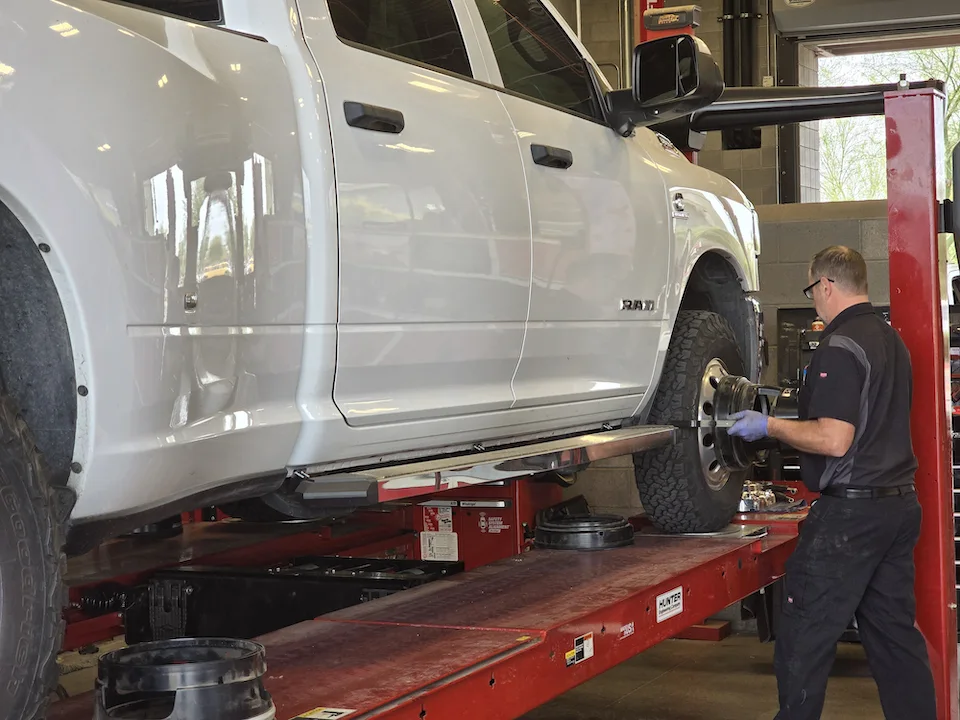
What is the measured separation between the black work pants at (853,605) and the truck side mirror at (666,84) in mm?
1384

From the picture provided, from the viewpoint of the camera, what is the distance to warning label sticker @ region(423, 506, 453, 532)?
514 cm

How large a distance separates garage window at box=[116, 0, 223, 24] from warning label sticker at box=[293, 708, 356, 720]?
1.33 m

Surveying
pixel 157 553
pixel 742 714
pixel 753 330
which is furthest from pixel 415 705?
pixel 742 714

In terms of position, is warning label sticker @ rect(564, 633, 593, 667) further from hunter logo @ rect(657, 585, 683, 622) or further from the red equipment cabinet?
the red equipment cabinet

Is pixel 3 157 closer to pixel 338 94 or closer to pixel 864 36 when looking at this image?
pixel 338 94

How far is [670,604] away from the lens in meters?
3.59

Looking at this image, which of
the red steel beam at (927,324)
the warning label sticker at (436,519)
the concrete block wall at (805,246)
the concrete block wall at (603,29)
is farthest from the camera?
the concrete block wall at (603,29)

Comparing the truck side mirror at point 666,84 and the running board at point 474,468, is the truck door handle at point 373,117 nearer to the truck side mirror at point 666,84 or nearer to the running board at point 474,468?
the running board at point 474,468

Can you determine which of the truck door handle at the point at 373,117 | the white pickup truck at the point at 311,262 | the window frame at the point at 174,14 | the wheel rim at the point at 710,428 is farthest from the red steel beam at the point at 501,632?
the window frame at the point at 174,14

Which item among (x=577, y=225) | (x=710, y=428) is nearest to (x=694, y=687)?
(x=710, y=428)

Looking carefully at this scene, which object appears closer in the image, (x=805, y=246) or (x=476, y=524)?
(x=476, y=524)

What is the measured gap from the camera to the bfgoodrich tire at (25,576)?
1748 mm

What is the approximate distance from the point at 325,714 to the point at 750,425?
220 cm

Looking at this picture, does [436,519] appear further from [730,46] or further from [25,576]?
[730,46]
